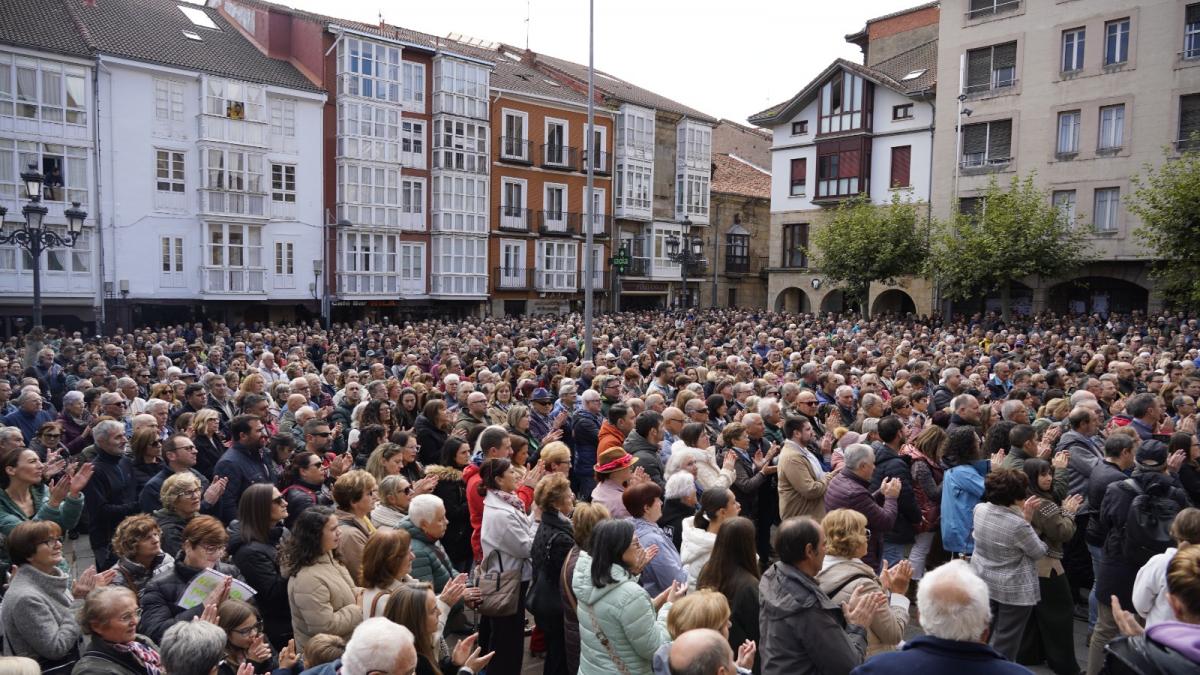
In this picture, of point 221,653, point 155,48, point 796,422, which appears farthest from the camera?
point 155,48

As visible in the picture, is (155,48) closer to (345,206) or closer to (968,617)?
(345,206)

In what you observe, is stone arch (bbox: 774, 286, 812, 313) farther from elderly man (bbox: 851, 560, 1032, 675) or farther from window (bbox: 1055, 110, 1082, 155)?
elderly man (bbox: 851, 560, 1032, 675)

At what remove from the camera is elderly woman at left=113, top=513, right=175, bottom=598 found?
454 cm

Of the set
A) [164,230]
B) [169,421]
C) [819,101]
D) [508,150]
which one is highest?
[819,101]

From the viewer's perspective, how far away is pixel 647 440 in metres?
7.22

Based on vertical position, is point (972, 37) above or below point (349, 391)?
above

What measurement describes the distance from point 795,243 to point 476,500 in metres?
35.0

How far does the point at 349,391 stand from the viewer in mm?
9781

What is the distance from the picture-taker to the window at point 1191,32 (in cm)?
2667

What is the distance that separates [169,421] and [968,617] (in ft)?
28.8

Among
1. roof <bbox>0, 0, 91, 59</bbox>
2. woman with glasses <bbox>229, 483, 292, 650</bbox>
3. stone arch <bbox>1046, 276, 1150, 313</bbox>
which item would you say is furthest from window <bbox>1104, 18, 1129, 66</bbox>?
roof <bbox>0, 0, 91, 59</bbox>

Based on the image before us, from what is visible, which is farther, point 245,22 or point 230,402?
point 245,22

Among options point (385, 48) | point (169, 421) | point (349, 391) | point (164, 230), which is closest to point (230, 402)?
point (169, 421)

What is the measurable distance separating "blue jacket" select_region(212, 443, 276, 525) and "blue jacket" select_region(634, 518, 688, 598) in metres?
3.13
